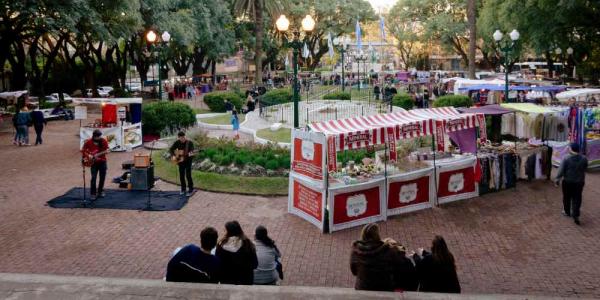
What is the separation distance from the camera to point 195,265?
6.93 meters

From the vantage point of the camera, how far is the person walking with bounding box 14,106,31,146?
72.3 ft

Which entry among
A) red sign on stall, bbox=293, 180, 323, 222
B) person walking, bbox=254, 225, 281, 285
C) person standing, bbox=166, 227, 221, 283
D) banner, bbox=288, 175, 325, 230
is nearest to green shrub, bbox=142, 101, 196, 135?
banner, bbox=288, 175, 325, 230

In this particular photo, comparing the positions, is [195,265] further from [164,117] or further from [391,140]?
[164,117]

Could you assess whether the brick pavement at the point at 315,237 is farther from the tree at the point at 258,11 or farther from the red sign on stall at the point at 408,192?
the tree at the point at 258,11

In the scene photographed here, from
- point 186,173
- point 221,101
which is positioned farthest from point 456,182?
point 221,101

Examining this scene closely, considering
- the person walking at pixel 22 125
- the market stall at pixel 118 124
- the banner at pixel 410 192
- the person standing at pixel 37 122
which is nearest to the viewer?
the banner at pixel 410 192

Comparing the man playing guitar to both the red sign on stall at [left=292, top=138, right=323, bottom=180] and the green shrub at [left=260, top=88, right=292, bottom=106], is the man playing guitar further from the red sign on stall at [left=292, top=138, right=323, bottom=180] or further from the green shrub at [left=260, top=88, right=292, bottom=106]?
the green shrub at [left=260, top=88, right=292, bottom=106]

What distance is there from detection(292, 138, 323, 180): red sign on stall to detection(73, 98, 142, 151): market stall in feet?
34.4

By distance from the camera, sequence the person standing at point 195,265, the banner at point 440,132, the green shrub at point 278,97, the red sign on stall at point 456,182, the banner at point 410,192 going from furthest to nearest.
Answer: the green shrub at point 278,97 → the red sign on stall at point 456,182 → the banner at point 440,132 → the banner at point 410,192 → the person standing at point 195,265

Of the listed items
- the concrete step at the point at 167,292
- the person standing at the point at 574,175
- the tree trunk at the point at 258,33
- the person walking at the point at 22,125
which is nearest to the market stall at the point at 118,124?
the person walking at the point at 22,125

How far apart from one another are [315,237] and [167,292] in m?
4.58

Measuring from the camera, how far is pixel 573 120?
55.0ft

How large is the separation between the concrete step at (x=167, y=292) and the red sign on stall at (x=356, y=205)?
432 centimetres

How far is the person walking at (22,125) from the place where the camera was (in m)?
22.0
